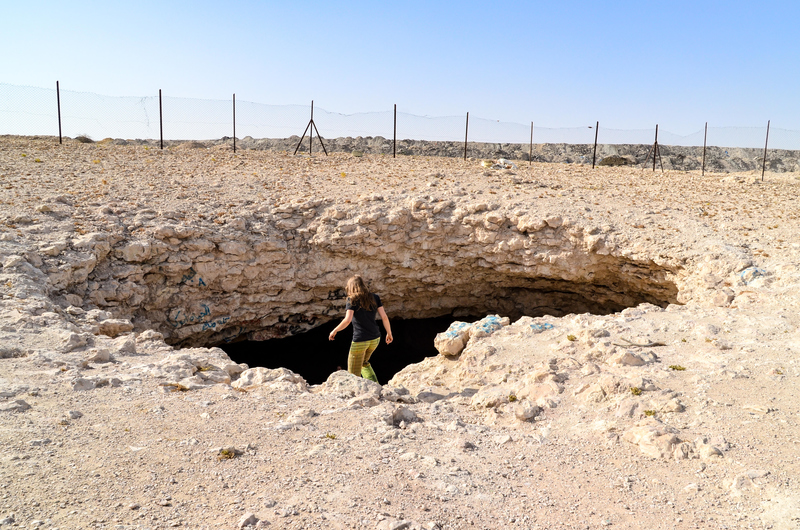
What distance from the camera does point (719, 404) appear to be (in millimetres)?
4879

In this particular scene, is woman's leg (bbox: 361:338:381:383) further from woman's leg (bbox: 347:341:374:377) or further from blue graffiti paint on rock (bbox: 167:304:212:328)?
blue graffiti paint on rock (bbox: 167:304:212:328)

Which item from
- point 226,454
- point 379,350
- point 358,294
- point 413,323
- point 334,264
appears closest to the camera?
point 226,454

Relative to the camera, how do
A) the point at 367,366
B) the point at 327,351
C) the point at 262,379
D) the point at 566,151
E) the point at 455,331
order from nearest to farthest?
1. the point at 262,379
2. the point at 367,366
3. the point at 455,331
4. the point at 327,351
5. the point at 566,151

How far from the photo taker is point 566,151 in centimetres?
2550

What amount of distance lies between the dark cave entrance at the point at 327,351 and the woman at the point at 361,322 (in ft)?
17.5

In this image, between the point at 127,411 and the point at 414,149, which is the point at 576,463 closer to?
the point at 127,411

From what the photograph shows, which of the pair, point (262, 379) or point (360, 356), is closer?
point (262, 379)

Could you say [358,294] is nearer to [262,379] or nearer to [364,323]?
[364,323]

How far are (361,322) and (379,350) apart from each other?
6.73 m

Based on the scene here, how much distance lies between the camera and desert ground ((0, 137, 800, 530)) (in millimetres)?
3598

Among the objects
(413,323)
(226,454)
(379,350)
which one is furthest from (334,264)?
(226,454)

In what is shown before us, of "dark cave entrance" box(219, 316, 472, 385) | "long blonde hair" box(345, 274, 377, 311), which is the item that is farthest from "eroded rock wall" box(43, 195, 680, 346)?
"long blonde hair" box(345, 274, 377, 311)

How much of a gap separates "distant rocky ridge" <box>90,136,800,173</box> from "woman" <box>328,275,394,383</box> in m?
16.6

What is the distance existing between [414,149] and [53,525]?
21.7 metres
